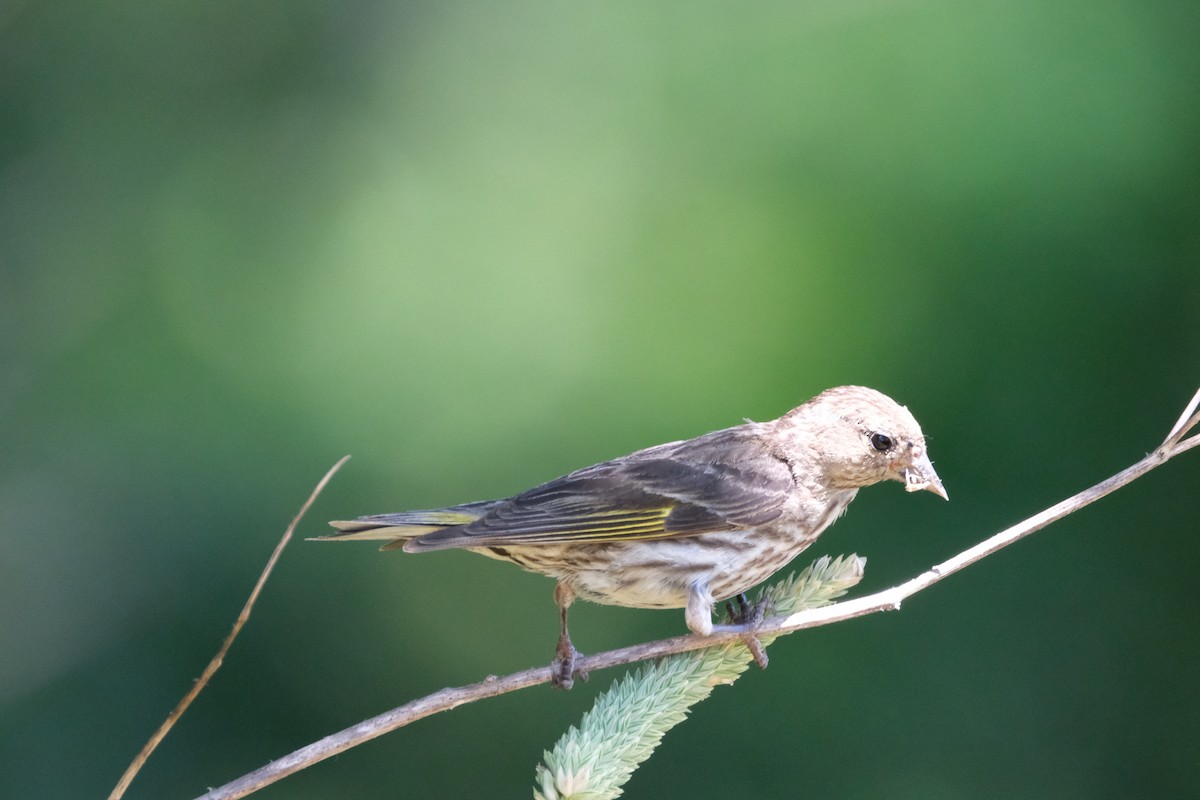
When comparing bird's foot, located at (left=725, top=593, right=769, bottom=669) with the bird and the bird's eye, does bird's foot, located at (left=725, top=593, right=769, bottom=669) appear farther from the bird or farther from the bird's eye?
the bird's eye

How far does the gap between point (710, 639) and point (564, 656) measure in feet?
1.70

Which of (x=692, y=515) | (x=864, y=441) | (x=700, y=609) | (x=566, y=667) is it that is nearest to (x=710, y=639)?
(x=700, y=609)

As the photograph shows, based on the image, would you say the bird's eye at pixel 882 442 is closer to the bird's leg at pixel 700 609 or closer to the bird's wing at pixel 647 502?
the bird's wing at pixel 647 502

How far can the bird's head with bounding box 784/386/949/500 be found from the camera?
131 inches

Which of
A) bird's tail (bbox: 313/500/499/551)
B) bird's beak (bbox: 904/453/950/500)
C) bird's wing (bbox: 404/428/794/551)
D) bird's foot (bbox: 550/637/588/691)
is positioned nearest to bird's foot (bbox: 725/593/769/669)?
bird's wing (bbox: 404/428/794/551)

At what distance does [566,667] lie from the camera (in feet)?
10.3

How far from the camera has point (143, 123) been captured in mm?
7516

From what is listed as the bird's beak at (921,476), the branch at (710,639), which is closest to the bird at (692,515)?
the bird's beak at (921,476)

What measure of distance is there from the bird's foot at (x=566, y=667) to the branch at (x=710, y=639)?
0.35ft

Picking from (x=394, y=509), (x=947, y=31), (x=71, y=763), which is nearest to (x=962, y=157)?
(x=947, y=31)

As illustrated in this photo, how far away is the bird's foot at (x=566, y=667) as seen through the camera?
3062 mm

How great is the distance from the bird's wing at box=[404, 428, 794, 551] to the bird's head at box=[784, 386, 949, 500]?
119 millimetres

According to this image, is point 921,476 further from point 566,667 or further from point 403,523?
point 403,523

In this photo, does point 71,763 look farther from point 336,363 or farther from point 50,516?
point 336,363
